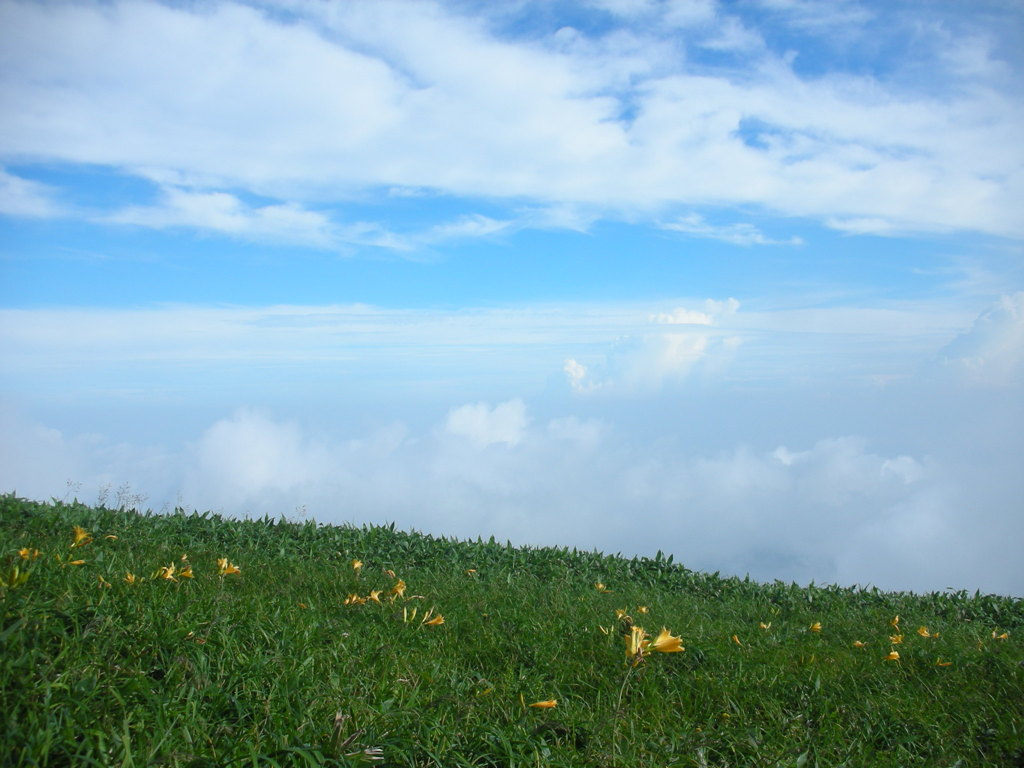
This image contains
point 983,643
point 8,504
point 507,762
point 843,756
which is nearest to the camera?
point 507,762

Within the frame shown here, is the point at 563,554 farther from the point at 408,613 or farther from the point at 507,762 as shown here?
the point at 507,762

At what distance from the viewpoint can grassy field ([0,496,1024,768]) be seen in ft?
9.04

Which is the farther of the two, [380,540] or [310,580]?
[380,540]

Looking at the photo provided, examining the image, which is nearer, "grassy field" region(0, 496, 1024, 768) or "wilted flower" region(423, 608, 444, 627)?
"grassy field" region(0, 496, 1024, 768)

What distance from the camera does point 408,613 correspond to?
4918mm

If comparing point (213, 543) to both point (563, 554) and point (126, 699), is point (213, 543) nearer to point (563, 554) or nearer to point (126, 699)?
point (563, 554)

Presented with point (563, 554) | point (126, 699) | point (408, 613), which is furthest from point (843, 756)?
point (563, 554)

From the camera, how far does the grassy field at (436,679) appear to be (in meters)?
2.75

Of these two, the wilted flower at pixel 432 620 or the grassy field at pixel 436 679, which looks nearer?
the grassy field at pixel 436 679

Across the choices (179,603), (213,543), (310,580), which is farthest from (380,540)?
(179,603)

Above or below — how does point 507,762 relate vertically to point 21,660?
below

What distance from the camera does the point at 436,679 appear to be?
3.65 metres

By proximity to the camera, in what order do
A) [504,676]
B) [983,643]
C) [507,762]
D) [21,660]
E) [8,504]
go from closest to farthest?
[21,660] < [507,762] < [504,676] < [983,643] < [8,504]

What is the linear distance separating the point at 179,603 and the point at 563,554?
600 cm
